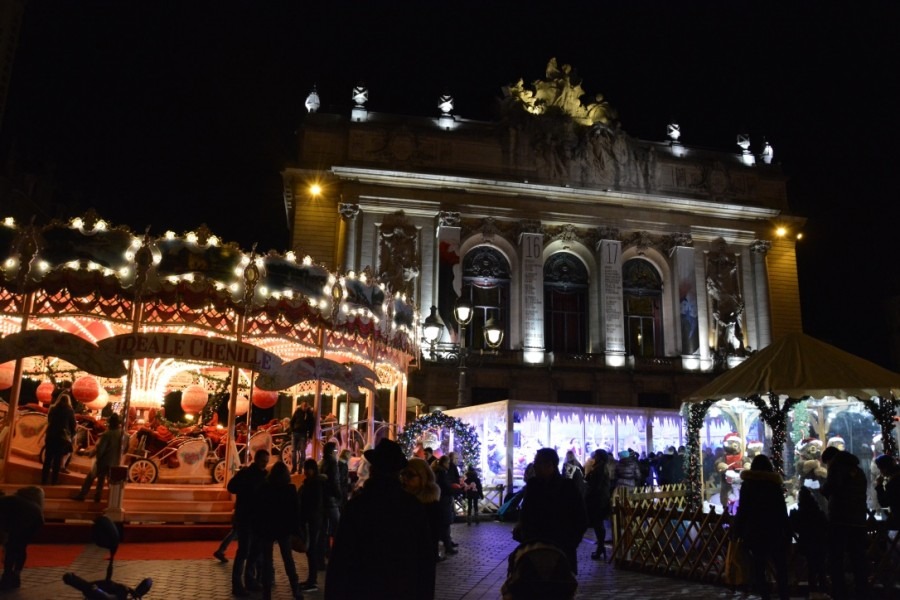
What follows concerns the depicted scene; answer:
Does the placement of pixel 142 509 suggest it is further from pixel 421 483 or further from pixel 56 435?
pixel 421 483

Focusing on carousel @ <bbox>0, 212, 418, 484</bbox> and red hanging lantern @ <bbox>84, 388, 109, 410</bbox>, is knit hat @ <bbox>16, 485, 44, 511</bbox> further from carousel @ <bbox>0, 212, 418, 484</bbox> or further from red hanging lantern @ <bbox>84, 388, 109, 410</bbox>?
red hanging lantern @ <bbox>84, 388, 109, 410</bbox>

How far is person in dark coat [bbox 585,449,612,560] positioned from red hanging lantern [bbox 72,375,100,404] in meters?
11.4

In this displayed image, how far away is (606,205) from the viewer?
3566 centimetres

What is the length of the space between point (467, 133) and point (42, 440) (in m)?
25.6

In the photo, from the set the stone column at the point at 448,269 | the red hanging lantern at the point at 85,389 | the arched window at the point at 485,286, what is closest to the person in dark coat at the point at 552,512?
the red hanging lantern at the point at 85,389

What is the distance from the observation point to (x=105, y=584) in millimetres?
6465

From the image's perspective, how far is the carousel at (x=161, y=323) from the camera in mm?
13328

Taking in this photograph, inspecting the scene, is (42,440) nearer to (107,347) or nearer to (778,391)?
(107,347)

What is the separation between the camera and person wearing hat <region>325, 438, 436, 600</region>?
3617mm

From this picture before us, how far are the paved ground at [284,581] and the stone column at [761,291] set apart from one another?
90.0 feet

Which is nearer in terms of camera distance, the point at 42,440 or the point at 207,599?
the point at 207,599

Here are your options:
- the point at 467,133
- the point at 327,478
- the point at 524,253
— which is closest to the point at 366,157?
the point at 467,133

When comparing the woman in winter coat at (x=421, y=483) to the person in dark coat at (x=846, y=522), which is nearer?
the woman in winter coat at (x=421, y=483)

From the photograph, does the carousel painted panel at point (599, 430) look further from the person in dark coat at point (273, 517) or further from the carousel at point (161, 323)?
the person in dark coat at point (273, 517)
